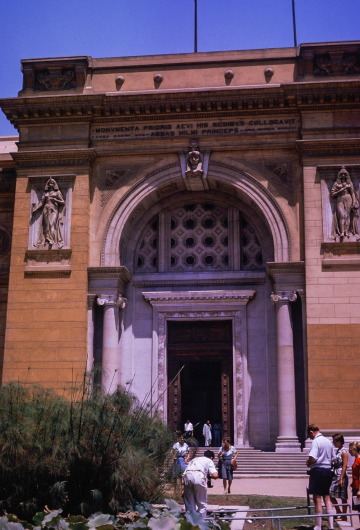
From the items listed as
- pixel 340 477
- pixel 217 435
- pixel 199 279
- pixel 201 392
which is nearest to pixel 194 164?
pixel 199 279

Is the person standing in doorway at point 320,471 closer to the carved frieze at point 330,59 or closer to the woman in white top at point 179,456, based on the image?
the woman in white top at point 179,456

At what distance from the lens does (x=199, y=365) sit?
86.7ft

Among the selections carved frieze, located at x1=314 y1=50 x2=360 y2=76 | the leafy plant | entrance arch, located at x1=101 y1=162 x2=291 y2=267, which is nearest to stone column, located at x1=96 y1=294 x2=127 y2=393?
entrance arch, located at x1=101 y1=162 x2=291 y2=267

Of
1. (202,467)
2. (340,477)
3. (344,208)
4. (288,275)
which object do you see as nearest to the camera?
(202,467)

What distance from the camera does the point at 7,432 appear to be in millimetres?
12797

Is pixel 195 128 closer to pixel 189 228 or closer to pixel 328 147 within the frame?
pixel 189 228

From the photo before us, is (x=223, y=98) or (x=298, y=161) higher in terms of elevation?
(x=223, y=98)

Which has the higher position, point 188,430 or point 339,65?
point 339,65

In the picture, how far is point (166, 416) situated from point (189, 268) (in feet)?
17.4

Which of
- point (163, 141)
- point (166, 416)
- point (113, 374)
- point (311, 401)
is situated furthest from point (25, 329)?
point (311, 401)

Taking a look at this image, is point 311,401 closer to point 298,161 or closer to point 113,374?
point 113,374

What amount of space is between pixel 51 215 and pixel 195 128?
5820 millimetres

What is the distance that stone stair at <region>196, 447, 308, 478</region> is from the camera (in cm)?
2233

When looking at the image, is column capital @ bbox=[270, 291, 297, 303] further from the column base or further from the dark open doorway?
the column base
